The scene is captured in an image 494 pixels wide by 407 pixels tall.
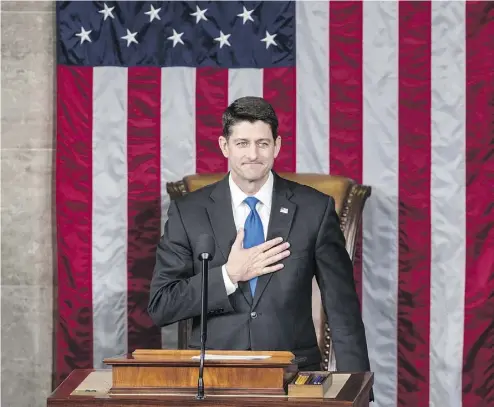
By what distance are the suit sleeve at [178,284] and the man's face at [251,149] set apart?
0.34 metres

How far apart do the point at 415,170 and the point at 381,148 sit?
0.21 m

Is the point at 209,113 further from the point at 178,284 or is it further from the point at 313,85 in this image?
the point at 178,284

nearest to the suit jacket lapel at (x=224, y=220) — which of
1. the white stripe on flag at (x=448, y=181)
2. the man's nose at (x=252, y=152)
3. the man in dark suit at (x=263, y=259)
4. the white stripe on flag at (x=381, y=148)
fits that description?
the man in dark suit at (x=263, y=259)

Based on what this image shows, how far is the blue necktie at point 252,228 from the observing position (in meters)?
4.59

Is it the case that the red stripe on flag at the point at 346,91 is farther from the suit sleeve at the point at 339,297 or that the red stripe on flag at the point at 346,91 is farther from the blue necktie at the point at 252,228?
the blue necktie at the point at 252,228

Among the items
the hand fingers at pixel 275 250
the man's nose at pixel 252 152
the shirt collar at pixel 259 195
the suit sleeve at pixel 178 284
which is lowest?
the suit sleeve at pixel 178 284

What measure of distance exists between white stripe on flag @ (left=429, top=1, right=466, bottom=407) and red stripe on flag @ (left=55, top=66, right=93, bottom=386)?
5.87ft

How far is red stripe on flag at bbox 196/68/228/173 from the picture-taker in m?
5.99

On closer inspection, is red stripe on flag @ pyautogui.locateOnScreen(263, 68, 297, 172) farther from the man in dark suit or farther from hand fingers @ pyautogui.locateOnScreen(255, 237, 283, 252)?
hand fingers @ pyautogui.locateOnScreen(255, 237, 283, 252)

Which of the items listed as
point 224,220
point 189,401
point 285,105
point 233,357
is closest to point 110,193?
point 285,105

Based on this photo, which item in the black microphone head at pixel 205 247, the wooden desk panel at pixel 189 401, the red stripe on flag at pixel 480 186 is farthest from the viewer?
the red stripe on flag at pixel 480 186

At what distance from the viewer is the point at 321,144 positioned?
594cm

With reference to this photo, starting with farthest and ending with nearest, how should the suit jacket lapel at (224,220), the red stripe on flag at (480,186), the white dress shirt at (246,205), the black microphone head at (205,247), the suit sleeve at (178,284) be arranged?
the red stripe on flag at (480,186) < the white dress shirt at (246,205) < the suit jacket lapel at (224,220) < the suit sleeve at (178,284) < the black microphone head at (205,247)

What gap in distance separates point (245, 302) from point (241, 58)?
6.14ft
